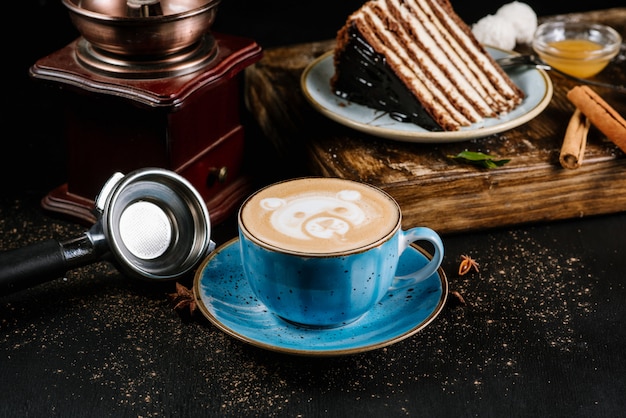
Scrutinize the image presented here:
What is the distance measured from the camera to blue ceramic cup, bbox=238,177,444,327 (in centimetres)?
146

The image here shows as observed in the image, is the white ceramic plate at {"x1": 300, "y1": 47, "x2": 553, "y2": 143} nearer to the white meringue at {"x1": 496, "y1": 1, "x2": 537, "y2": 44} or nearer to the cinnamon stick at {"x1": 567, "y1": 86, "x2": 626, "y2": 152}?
the cinnamon stick at {"x1": 567, "y1": 86, "x2": 626, "y2": 152}

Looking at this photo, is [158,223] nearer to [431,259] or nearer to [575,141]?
[431,259]

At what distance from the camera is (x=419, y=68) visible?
87.4 inches

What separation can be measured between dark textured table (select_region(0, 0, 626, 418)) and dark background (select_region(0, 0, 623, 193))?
0.32 metres

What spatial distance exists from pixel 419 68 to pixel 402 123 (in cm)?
16

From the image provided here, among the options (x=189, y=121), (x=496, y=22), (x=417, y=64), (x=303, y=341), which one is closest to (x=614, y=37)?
(x=496, y=22)

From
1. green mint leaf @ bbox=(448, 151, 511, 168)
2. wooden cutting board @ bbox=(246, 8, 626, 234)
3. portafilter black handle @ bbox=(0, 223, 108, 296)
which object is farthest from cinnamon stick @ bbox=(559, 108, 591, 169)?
portafilter black handle @ bbox=(0, 223, 108, 296)

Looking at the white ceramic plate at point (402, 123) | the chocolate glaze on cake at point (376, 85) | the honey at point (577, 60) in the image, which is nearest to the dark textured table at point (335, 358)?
the white ceramic plate at point (402, 123)

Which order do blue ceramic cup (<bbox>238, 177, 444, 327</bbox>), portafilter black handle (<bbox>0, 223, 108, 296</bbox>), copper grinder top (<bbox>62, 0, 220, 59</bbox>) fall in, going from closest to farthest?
blue ceramic cup (<bbox>238, 177, 444, 327</bbox>) → portafilter black handle (<bbox>0, 223, 108, 296</bbox>) → copper grinder top (<bbox>62, 0, 220, 59</bbox>)

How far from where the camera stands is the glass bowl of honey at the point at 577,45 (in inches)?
97.4

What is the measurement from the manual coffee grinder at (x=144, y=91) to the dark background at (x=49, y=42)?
10cm

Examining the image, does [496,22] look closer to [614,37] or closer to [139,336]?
[614,37]

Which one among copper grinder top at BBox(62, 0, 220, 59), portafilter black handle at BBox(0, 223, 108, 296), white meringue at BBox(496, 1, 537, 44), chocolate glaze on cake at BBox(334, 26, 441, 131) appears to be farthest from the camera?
white meringue at BBox(496, 1, 537, 44)

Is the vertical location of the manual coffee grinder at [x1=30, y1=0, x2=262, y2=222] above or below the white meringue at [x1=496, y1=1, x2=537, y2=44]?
above
